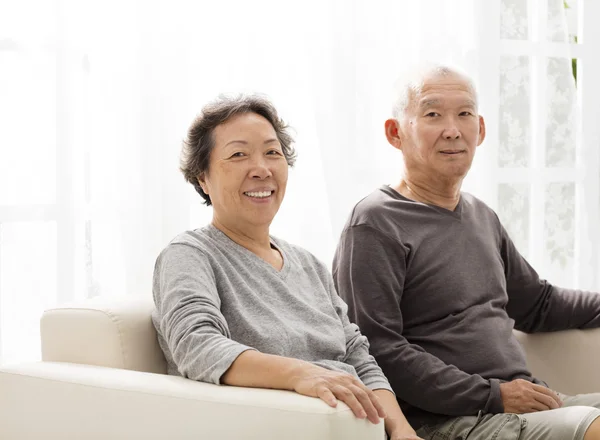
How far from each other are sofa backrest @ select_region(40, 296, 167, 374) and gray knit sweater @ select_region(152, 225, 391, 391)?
45mm

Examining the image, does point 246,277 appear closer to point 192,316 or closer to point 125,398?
point 192,316

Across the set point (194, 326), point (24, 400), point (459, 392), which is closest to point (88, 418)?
point (24, 400)

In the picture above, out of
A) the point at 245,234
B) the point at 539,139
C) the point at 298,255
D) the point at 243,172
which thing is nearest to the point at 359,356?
the point at 298,255

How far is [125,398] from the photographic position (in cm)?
163

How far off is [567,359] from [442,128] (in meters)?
0.80

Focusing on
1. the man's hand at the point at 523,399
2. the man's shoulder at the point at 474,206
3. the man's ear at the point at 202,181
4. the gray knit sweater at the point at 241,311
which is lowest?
the man's hand at the point at 523,399

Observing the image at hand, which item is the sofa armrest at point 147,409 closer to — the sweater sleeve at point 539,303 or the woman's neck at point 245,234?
the woman's neck at point 245,234

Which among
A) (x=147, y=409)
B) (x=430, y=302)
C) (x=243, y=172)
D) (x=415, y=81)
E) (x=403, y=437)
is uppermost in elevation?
(x=415, y=81)

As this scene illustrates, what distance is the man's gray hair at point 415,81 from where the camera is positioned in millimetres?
2371

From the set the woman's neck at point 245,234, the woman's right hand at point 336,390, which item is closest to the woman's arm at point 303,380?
the woman's right hand at point 336,390

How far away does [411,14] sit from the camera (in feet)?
10.1

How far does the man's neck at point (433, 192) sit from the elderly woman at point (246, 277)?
0.42 meters

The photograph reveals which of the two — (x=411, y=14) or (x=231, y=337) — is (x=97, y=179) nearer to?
(x=231, y=337)

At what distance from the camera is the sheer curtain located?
2.52 meters
